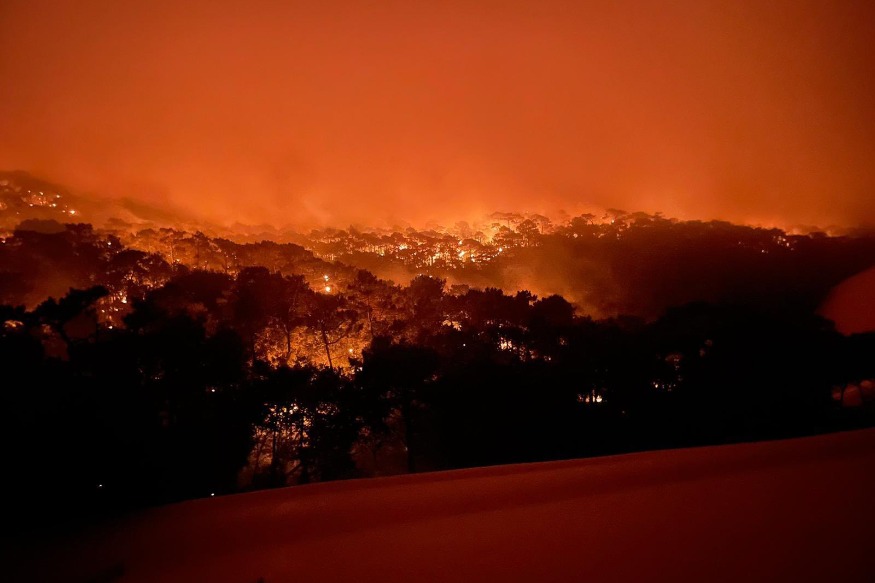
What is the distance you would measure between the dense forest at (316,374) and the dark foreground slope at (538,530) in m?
1.92

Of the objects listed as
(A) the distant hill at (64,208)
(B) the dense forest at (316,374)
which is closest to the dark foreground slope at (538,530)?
(B) the dense forest at (316,374)

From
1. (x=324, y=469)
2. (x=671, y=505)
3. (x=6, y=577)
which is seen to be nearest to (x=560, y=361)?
(x=324, y=469)

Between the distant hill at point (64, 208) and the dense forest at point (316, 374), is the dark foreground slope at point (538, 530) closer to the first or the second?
the dense forest at point (316, 374)

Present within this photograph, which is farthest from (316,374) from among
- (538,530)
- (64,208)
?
(64,208)

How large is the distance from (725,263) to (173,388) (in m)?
46.0

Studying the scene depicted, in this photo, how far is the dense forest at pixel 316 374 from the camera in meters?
7.50

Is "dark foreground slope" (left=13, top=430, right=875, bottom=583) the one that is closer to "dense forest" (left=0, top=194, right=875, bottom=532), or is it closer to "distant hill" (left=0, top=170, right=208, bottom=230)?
"dense forest" (left=0, top=194, right=875, bottom=532)

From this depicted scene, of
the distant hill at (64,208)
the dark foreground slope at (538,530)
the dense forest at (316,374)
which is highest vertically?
the distant hill at (64,208)

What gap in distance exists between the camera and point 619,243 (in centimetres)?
4872

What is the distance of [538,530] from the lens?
4770mm

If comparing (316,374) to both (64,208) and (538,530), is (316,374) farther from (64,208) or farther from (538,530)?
(64,208)

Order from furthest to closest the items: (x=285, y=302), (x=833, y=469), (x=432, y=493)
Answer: (x=285, y=302)
(x=432, y=493)
(x=833, y=469)

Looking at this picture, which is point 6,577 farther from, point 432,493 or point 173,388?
point 173,388

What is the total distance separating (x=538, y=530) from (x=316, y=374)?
1149 cm
